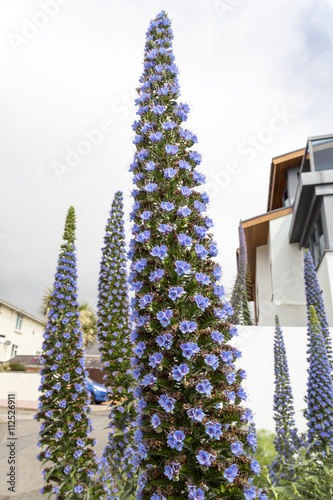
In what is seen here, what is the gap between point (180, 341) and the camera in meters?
2.46

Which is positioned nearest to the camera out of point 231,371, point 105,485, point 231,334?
point 231,371

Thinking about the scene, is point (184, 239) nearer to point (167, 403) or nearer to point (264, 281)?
point (167, 403)

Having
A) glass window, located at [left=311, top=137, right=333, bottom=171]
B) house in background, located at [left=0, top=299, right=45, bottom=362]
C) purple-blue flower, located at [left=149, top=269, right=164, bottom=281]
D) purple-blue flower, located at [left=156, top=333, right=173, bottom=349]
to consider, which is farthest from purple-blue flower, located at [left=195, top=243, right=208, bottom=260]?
house in background, located at [left=0, top=299, right=45, bottom=362]

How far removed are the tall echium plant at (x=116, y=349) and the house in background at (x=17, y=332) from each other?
2430 cm

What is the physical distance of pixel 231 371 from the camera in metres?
2.52

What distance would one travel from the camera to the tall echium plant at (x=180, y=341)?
7.38ft

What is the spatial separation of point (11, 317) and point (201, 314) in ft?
109

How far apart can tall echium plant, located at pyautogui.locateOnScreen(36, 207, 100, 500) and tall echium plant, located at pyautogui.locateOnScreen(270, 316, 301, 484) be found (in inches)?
103

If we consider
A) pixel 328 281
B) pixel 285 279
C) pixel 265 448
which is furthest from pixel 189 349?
pixel 285 279

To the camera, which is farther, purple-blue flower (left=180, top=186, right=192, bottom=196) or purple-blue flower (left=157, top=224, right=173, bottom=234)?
purple-blue flower (left=180, top=186, right=192, bottom=196)

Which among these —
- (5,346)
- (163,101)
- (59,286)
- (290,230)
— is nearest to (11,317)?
(5,346)

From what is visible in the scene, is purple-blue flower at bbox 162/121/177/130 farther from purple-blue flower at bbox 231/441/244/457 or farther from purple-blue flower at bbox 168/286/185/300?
purple-blue flower at bbox 231/441/244/457

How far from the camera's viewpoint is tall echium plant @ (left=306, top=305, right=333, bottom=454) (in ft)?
15.3

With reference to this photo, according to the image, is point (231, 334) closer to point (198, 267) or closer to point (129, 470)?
point (198, 267)
